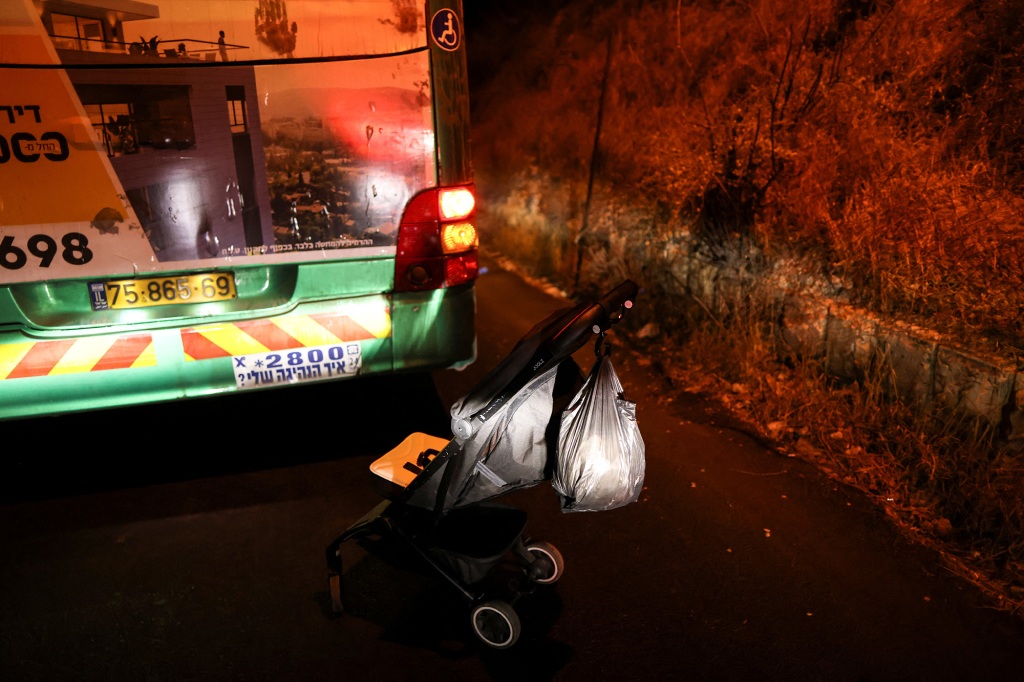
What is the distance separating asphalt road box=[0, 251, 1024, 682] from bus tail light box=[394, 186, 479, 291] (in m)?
1.17

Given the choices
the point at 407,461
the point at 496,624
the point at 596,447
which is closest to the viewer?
the point at 596,447

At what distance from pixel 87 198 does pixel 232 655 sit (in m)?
2.07

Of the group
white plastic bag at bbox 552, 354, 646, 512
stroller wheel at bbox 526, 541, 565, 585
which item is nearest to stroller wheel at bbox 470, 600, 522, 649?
stroller wheel at bbox 526, 541, 565, 585

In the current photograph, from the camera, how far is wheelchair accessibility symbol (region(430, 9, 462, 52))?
128 inches

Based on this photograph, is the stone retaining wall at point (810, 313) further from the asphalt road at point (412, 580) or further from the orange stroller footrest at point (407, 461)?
the orange stroller footrest at point (407, 461)

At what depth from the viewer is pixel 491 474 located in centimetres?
236

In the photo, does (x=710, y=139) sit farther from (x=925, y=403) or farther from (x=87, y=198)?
(x=87, y=198)

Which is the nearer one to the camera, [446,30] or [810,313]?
[446,30]

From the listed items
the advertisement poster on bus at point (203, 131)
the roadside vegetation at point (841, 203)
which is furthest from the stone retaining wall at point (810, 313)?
the advertisement poster on bus at point (203, 131)

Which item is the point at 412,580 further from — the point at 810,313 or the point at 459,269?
the point at 810,313

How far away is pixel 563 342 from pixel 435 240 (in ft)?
5.35

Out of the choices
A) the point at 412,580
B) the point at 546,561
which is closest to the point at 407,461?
the point at 412,580

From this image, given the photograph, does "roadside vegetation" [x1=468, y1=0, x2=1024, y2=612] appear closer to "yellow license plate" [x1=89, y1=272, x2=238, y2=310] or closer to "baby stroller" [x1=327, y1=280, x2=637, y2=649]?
"baby stroller" [x1=327, y1=280, x2=637, y2=649]

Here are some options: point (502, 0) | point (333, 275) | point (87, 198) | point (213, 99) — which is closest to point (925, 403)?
point (333, 275)
